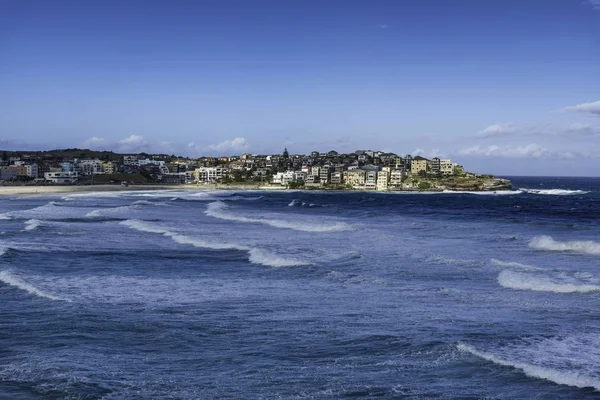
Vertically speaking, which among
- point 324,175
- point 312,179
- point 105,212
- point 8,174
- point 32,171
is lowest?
point 105,212

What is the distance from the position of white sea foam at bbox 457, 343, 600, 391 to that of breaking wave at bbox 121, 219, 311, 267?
13.5 m

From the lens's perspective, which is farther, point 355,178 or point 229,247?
point 355,178

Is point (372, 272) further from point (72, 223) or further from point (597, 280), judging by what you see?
point (72, 223)

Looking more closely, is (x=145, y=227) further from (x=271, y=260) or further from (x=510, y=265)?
(x=510, y=265)

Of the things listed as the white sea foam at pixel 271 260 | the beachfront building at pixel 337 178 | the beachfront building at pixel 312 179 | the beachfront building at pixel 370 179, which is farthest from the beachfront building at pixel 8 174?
the white sea foam at pixel 271 260

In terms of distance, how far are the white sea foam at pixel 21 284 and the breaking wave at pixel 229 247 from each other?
890 centimetres

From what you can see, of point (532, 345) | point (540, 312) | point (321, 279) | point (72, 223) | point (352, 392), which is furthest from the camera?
point (72, 223)

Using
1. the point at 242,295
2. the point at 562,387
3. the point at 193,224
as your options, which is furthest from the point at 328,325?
the point at 193,224

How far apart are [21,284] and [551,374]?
51.6 feet

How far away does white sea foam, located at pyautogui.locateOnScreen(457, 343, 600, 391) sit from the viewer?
11.6 meters

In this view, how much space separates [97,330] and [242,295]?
5.21 metres

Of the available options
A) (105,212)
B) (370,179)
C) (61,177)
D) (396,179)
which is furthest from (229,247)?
(61,177)

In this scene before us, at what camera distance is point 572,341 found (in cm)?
1443

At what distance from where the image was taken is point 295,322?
16094 mm
